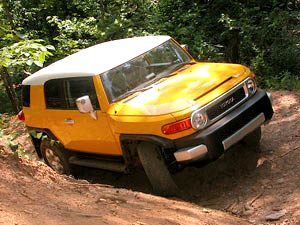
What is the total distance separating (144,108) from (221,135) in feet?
3.11

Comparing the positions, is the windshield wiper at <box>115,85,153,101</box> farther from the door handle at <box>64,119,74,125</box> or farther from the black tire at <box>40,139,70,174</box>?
the black tire at <box>40,139,70,174</box>

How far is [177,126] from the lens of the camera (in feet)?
14.9

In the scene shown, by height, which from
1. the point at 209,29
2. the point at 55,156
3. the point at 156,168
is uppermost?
the point at 156,168

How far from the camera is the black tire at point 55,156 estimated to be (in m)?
6.36

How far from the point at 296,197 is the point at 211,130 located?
1153 millimetres

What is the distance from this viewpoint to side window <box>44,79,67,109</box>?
595 centimetres

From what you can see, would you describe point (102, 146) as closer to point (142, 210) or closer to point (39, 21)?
point (142, 210)

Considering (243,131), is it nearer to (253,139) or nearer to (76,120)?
(253,139)

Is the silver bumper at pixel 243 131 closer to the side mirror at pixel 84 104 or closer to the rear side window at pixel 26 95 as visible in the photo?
the side mirror at pixel 84 104

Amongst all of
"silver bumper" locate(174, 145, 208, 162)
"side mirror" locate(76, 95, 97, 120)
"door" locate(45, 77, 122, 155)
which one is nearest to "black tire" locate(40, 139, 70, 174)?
"door" locate(45, 77, 122, 155)

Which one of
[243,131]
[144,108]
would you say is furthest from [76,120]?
[243,131]

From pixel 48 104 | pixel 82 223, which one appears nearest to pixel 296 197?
pixel 82 223

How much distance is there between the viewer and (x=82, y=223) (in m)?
3.47

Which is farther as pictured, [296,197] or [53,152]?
[53,152]
